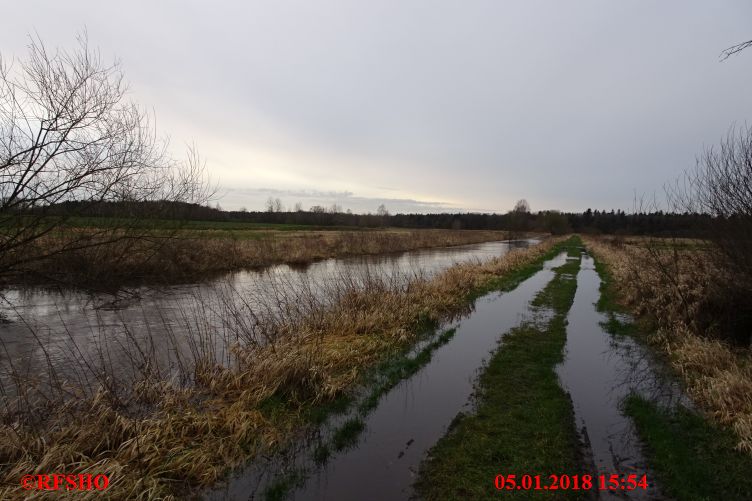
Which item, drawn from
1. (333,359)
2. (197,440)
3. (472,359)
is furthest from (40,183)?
(472,359)

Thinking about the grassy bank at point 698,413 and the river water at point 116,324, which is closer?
the grassy bank at point 698,413

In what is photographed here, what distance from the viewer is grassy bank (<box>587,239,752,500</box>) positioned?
4.40m

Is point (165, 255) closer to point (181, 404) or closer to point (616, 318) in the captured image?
point (181, 404)

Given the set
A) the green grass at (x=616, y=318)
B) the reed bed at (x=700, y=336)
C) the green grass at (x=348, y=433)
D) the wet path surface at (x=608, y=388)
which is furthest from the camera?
the green grass at (x=616, y=318)

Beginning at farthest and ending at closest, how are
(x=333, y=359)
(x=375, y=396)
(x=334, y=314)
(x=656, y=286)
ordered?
(x=656, y=286), (x=334, y=314), (x=333, y=359), (x=375, y=396)

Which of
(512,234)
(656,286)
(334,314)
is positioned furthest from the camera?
(512,234)

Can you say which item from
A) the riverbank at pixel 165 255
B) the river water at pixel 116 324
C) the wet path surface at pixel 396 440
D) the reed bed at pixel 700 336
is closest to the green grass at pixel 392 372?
the wet path surface at pixel 396 440

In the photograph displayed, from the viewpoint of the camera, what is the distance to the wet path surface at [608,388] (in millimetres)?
4789

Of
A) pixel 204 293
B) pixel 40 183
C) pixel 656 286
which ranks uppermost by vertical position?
pixel 40 183

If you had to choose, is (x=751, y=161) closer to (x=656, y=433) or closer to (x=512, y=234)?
(x=656, y=433)

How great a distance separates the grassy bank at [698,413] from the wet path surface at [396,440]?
2.72 m

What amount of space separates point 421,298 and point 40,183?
10.6 meters

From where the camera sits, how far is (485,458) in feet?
15.6

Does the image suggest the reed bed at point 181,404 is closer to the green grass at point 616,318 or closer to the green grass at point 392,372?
the green grass at point 392,372
